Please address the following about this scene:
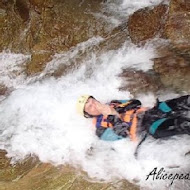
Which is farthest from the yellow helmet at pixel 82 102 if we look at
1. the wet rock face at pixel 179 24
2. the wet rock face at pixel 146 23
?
the wet rock face at pixel 146 23

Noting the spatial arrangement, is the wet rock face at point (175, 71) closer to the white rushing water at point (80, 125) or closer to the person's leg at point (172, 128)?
the white rushing water at point (80, 125)

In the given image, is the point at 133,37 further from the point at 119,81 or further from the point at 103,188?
the point at 103,188

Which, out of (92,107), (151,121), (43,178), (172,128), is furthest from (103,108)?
(43,178)

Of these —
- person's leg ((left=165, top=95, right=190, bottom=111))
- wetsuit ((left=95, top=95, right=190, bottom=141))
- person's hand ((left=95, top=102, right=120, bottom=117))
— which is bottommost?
wetsuit ((left=95, top=95, right=190, bottom=141))

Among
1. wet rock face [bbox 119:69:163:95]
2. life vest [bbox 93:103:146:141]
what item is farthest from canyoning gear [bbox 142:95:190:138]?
wet rock face [bbox 119:69:163:95]

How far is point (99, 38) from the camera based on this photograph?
29.7 ft

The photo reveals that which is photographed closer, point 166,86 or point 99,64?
point 166,86

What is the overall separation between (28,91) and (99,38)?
7.09 ft

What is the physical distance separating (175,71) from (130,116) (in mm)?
1623

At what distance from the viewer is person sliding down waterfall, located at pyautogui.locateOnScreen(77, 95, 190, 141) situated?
5906 millimetres

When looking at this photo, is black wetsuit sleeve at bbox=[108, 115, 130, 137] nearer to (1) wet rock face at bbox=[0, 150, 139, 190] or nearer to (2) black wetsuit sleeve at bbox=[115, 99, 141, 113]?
(2) black wetsuit sleeve at bbox=[115, 99, 141, 113]

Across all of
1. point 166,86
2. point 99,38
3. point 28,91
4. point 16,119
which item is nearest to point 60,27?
point 99,38

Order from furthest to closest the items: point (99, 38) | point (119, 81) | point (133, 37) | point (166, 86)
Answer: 1. point (99, 38)
2. point (133, 37)
3. point (119, 81)
4. point (166, 86)

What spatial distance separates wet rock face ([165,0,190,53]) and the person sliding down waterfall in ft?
6.61
